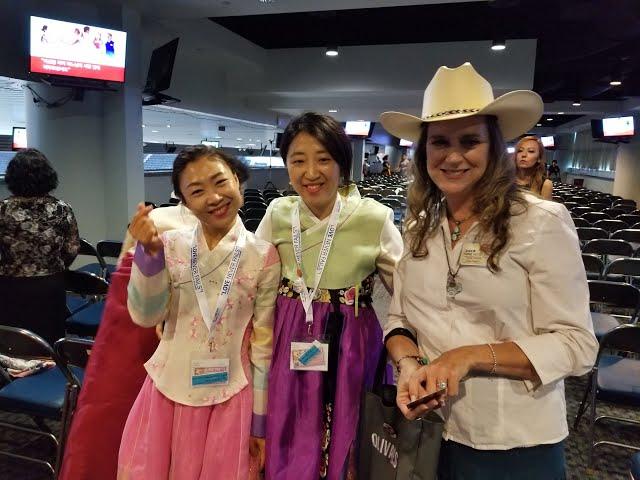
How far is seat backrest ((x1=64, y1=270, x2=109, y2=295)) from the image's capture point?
324cm

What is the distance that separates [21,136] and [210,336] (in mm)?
10568

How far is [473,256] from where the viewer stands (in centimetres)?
103

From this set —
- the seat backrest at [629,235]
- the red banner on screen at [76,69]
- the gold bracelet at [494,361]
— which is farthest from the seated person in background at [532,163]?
the red banner on screen at [76,69]

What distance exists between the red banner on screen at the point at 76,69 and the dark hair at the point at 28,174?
9.12 feet

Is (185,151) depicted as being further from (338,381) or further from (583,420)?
(583,420)

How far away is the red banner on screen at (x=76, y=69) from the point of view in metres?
5.07

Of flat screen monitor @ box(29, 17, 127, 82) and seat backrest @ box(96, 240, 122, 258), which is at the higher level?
flat screen monitor @ box(29, 17, 127, 82)

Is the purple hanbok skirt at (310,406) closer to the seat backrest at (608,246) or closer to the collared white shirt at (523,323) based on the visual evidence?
the collared white shirt at (523,323)

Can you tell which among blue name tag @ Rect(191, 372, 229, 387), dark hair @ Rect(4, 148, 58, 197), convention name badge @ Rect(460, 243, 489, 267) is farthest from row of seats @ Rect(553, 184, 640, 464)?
dark hair @ Rect(4, 148, 58, 197)

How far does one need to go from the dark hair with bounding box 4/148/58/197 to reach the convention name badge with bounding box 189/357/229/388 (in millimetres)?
2224

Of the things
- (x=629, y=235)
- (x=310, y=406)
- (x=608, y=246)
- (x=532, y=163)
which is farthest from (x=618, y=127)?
(x=310, y=406)

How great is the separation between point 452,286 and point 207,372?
0.76 m

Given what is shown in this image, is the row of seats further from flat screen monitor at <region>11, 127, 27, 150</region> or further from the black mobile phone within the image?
flat screen monitor at <region>11, 127, 27, 150</region>

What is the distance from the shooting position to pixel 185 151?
1406mm
